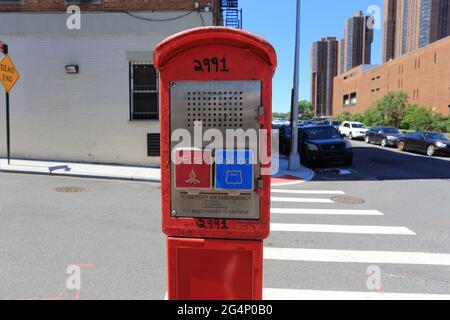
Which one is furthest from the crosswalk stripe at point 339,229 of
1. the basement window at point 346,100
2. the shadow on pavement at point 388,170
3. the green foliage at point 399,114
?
the basement window at point 346,100

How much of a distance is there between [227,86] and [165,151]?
0.57 metres

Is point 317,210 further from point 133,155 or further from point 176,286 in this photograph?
point 133,155

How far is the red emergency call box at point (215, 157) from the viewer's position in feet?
7.77

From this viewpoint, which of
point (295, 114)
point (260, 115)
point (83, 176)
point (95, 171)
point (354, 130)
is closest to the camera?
point (260, 115)

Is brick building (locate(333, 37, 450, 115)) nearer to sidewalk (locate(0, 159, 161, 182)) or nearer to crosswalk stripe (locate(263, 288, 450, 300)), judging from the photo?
sidewalk (locate(0, 159, 161, 182))

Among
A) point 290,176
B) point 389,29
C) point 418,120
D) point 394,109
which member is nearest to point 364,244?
point 290,176

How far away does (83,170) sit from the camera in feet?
37.5

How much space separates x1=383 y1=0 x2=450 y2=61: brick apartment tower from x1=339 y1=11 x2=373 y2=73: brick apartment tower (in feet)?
24.8

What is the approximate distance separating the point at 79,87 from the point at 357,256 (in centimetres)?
1067

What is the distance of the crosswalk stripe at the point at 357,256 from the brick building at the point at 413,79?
4961 cm

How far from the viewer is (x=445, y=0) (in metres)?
81.8

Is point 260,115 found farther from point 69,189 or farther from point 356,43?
point 356,43

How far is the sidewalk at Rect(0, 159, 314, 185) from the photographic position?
35.6 feet

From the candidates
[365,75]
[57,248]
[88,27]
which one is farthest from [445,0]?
[57,248]
